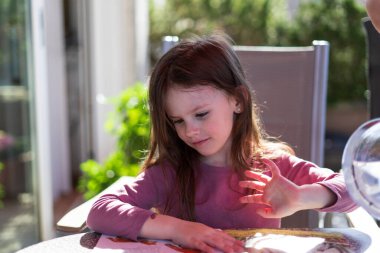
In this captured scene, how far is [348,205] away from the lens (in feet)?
4.02

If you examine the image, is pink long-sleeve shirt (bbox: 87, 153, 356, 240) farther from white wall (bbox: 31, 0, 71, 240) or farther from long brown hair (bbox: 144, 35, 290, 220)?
white wall (bbox: 31, 0, 71, 240)

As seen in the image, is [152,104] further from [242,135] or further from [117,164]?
[117,164]

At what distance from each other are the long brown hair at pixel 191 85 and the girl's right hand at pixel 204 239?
26 centimetres

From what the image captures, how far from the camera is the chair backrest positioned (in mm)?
2008

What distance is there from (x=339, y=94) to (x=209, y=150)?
12.6 feet

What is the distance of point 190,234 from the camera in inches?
43.4

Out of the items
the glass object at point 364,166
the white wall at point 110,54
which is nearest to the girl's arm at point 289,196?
the glass object at point 364,166

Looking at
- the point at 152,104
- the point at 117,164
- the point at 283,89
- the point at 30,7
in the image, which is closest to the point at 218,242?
the point at 152,104

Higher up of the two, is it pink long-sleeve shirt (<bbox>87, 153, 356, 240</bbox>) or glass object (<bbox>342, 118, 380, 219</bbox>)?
glass object (<bbox>342, 118, 380, 219</bbox>)

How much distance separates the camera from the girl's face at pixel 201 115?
1315mm

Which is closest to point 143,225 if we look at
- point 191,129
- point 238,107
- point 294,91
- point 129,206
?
point 129,206

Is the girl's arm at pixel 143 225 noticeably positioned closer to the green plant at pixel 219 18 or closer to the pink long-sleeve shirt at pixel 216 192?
the pink long-sleeve shirt at pixel 216 192

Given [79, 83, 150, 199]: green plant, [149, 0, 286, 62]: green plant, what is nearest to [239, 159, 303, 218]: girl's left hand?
[79, 83, 150, 199]: green plant

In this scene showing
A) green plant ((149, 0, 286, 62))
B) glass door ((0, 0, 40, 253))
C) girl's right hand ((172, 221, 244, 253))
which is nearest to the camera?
girl's right hand ((172, 221, 244, 253))
